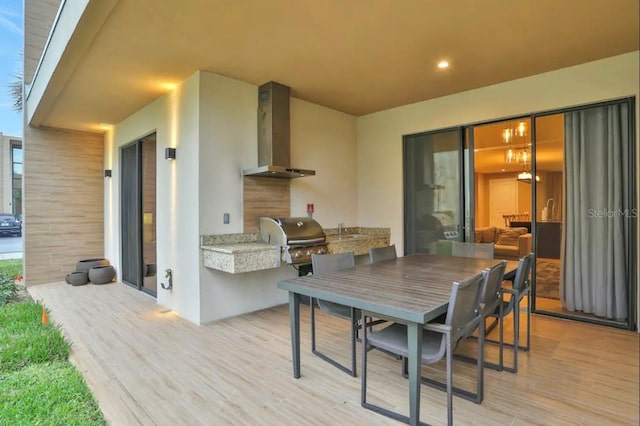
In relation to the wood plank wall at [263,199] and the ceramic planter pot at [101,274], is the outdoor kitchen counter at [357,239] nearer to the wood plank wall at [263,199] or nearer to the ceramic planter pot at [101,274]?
the wood plank wall at [263,199]

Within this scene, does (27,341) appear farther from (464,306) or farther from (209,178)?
(464,306)

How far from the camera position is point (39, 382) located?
2232 mm

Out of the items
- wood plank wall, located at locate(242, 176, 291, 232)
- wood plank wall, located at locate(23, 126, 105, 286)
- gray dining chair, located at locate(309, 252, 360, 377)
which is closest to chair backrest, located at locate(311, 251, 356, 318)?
gray dining chair, located at locate(309, 252, 360, 377)

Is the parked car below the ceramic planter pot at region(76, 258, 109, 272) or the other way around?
the other way around

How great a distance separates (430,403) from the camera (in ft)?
6.57

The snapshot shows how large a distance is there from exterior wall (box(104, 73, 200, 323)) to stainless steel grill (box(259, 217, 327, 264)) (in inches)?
29.6

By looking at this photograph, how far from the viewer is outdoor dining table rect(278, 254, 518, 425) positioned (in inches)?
63.0

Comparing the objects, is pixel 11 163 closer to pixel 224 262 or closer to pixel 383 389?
pixel 224 262

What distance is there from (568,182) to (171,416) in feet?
13.5

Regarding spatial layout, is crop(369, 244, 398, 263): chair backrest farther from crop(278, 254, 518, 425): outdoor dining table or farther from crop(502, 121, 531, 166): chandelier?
crop(502, 121, 531, 166): chandelier

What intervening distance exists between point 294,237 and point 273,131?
47.8 inches

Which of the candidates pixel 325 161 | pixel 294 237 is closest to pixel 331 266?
pixel 294 237

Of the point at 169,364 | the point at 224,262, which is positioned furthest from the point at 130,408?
the point at 224,262

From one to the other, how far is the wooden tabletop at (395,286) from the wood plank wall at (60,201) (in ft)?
16.9
